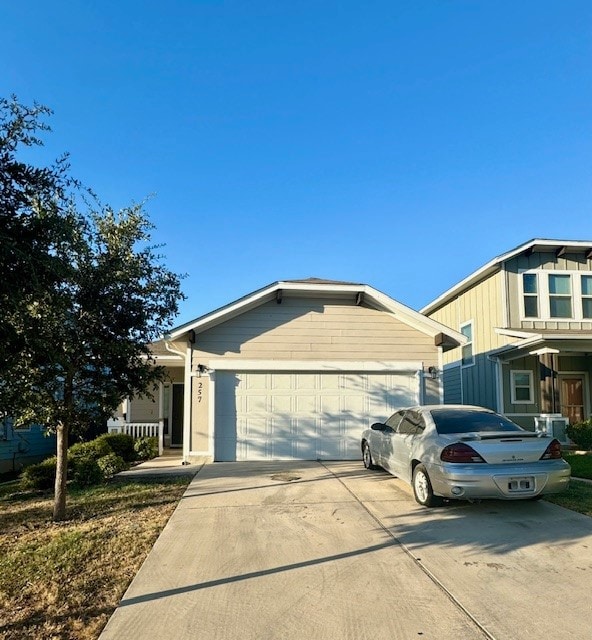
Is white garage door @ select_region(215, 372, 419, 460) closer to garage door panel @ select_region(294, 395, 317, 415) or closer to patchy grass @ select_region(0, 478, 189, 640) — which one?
garage door panel @ select_region(294, 395, 317, 415)

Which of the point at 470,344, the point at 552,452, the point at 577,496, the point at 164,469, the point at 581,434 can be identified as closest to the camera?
the point at 552,452

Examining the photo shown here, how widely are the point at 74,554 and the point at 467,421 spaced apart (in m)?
5.47

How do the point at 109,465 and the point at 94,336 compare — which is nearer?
the point at 94,336

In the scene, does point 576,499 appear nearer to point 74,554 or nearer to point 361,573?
point 361,573

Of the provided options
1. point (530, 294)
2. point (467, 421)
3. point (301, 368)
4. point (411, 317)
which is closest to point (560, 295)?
point (530, 294)

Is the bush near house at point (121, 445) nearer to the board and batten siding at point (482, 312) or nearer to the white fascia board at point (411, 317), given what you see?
the white fascia board at point (411, 317)

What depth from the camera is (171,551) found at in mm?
5598

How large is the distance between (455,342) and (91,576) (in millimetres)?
10202

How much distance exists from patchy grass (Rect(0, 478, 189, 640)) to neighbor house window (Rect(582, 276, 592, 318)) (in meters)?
14.3

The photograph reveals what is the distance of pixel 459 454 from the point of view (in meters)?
6.77

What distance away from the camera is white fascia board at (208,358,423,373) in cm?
1239

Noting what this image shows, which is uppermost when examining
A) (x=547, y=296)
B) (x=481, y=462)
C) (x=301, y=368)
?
(x=547, y=296)

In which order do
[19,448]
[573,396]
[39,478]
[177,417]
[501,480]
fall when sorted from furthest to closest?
[573,396] → [177,417] → [19,448] → [39,478] → [501,480]

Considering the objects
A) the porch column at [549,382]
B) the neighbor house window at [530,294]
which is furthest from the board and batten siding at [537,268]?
the porch column at [549,382]
